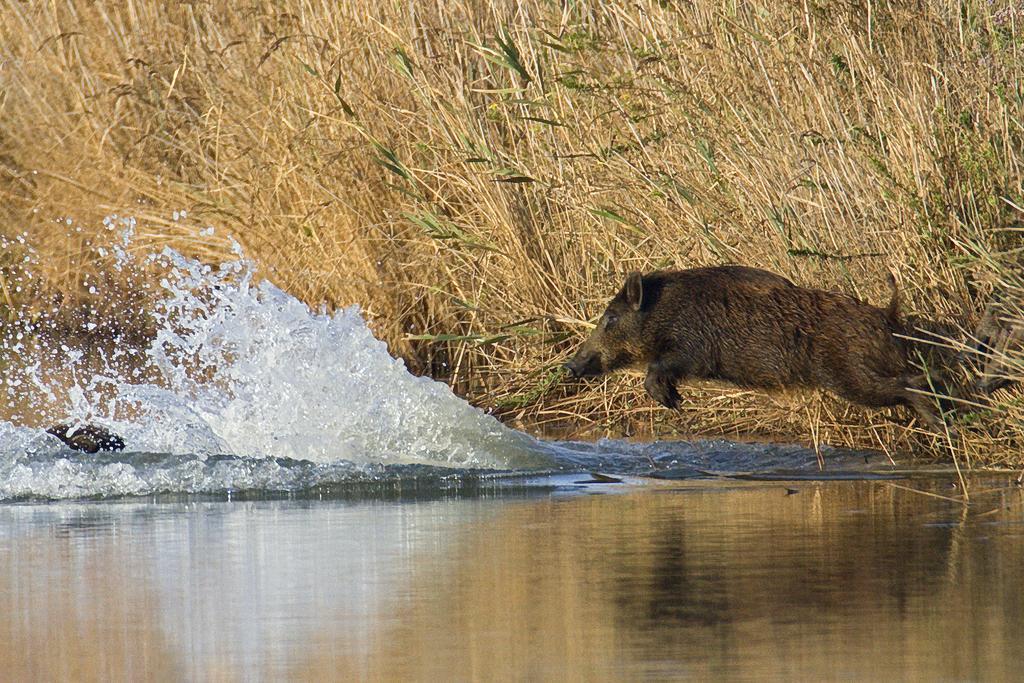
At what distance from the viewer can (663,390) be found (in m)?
8.87

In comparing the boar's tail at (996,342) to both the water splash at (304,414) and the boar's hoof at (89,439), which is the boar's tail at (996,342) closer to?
the water splash at (304,414)

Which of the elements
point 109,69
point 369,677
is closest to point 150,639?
point 369,677

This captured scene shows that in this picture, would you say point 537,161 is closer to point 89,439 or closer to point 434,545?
point 89,439

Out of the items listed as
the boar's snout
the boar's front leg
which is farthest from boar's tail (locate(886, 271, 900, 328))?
the boar's snout

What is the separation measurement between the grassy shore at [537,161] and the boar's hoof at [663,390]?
677 millimetres

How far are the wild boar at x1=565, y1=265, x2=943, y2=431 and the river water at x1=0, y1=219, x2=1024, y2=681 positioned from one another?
39cm

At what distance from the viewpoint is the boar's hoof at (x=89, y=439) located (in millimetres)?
8734

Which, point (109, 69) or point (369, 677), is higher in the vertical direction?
point (109, 69)

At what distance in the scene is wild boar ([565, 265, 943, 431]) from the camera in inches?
333

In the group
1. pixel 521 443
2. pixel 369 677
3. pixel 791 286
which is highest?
pixel 791 286

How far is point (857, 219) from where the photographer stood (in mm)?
9047

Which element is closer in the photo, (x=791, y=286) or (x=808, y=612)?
(x=808, y=612)

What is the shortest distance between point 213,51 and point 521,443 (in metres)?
4.18

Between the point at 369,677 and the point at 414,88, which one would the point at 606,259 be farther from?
the point at 369,677
